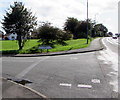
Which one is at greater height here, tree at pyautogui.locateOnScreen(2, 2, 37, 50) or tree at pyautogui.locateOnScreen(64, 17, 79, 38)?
tree at pyautogui.locateOnScreen(64, 17, 79, 38)

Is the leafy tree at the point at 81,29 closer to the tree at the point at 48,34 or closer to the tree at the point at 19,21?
the tree at the point at 48,34

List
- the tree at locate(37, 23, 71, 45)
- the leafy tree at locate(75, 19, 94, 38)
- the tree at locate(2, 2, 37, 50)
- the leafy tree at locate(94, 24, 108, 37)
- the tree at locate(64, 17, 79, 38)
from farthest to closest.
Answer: the leafy tree at locate(94, 24, 108, 37)
the tree at locate(64, 17, 79, 38)
the leafy tree at locate(75, 19, 94, 38)
the tree at locate(37, 23, 71, 45)
the tree at locate(2, 2, 37, 50)

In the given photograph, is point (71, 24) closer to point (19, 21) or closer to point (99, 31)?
point (99, 31)

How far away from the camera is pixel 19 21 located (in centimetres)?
2322

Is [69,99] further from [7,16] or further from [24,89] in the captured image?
[7,16]

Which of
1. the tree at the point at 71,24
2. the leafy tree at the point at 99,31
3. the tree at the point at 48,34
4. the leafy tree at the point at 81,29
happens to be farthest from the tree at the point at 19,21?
the leafy tree at the point at 99,31

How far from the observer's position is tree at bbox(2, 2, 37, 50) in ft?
76.1

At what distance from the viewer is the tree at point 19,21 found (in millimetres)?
23188

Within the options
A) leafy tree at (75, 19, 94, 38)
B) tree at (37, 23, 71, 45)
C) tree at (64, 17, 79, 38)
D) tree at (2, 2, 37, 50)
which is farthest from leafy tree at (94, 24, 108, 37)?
tree at (2, 2, 37, 50)

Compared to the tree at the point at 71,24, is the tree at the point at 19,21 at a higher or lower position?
lower

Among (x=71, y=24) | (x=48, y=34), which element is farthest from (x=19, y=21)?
(x=71, y=24)

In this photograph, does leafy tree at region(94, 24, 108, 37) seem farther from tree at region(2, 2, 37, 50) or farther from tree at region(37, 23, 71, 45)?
tree at region(2, 2, 37, 50)

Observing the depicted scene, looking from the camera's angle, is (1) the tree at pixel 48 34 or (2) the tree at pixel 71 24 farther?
(2) the tree at pixel 71 24

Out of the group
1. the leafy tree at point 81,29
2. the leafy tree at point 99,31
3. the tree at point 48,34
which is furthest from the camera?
the leafy tree at point 99,31
